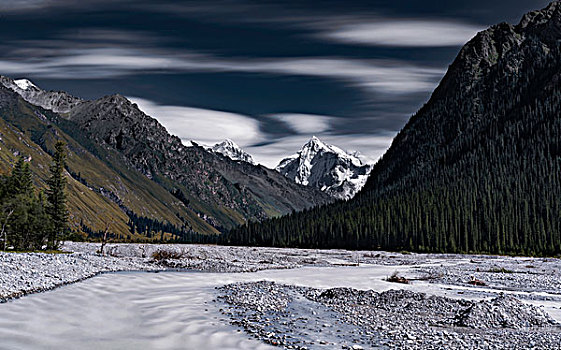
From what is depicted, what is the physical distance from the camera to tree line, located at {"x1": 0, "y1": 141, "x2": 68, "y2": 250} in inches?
3125

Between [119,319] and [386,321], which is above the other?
[386,321]

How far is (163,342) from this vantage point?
65.4 feet

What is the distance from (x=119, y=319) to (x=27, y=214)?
213ft

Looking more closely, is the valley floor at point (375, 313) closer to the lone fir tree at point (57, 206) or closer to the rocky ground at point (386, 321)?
the rocky ground at point (386, 321)

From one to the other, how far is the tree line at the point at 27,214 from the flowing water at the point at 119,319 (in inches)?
1928

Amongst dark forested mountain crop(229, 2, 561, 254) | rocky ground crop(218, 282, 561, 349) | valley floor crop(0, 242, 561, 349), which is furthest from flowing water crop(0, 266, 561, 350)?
dark forested mountain crop(229, 2, 561, 254)

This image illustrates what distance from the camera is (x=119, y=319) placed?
2473cm

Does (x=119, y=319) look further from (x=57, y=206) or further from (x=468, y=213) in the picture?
(x=468, y=213)

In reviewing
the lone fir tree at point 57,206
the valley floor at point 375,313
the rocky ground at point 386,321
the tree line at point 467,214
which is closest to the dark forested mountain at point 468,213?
the tree line at point 467,214

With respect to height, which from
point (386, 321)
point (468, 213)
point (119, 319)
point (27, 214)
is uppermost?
point (468, 213)

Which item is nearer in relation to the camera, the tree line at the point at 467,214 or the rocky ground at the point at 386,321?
the rocky ground at the point at 386,321

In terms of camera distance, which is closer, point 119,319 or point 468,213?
point 119,319

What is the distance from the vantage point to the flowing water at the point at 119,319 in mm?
19547

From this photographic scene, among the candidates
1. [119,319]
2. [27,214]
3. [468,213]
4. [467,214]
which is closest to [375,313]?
[119,319]
